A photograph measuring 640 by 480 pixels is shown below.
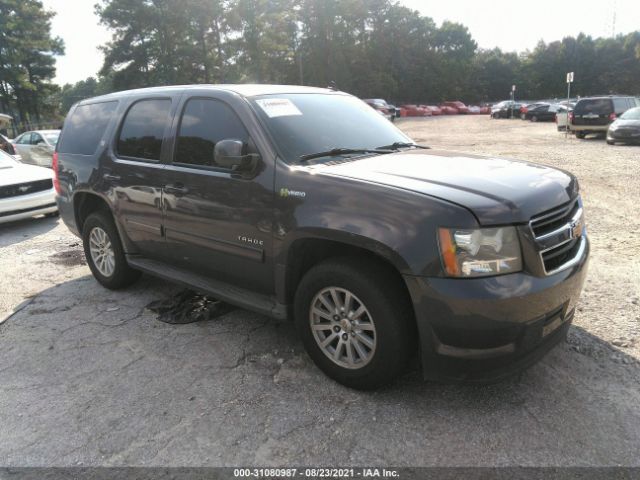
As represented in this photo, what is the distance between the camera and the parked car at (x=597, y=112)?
1955 centimetres

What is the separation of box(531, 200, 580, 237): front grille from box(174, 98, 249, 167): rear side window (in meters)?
1.98

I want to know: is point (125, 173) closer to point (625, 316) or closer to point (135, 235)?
point (135, 235)

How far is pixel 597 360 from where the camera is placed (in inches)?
133

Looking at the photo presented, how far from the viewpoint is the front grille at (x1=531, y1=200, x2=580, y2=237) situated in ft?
8.93

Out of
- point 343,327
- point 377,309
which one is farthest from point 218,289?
point 377,309

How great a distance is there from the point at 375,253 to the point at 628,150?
1610 cm

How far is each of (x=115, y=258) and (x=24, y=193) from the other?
15.1ft

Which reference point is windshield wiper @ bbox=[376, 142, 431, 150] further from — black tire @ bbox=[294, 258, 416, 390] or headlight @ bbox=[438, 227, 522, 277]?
headlight @ bbox=[438, 227, 522, 277]

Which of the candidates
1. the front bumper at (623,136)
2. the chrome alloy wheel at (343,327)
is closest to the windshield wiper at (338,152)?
the chrome alloy wheel at (343,327)

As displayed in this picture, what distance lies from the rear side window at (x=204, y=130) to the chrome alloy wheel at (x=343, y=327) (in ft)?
4.26

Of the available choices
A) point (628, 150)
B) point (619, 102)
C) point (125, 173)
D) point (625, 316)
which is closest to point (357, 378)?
point (625, 316)

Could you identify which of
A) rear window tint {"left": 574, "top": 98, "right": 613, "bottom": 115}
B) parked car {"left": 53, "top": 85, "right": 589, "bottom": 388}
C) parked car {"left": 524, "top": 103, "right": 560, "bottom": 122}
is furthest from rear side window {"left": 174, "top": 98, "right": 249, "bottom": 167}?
parked car {"left": 524, "top": 103, "right": 560, "bottom": 122}

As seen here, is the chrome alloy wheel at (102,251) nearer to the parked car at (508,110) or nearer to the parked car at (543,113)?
the parked car at (543,113)

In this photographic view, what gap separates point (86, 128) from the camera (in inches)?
203
